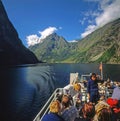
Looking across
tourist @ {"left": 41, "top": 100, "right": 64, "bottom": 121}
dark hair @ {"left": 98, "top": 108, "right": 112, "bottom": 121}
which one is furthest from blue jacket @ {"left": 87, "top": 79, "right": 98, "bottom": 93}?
dark hair @ {"left": 98, "top": 108, "right": 112, "bottom": 121}

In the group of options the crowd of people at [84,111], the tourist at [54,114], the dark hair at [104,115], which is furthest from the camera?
the tourist at [54,114]

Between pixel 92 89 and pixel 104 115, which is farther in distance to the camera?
pixel 92 89

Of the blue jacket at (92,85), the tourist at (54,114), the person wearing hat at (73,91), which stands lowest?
the tourist at (54,114)

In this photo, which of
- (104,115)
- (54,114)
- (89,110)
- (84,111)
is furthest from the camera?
(54,114)

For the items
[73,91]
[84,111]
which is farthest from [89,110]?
[73,91]

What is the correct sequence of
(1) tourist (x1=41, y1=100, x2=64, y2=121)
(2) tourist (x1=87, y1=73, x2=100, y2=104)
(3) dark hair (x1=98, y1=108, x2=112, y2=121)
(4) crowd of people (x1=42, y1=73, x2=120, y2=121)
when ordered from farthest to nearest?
(2) tourist (x1=87, y1=73, x2=100, y2=104) → (1) tourist (x1=41, y1=100, x2=64, y2=121) → (4) crowd of people (x1=42, y1=73, x2=120, y2=121) → (3) dark hair (x1=98, y1=108, x2=112, y2=121)

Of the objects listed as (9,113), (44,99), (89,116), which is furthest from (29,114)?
(89,116)

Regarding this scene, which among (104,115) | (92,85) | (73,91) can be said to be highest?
(92,85)

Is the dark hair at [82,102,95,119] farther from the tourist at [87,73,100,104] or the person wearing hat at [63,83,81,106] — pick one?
the person wearing hat at [63,83,81,106]

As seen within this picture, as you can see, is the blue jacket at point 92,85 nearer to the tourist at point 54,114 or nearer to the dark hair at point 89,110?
the tourist at point 54,114


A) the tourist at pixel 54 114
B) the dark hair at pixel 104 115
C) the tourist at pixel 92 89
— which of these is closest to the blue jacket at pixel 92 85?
the tourist at pixel 92 89

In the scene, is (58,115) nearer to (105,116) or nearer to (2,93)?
(105,116)

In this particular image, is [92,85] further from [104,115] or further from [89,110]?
[104,115]

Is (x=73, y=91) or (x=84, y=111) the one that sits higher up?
(x=73, y=91)
